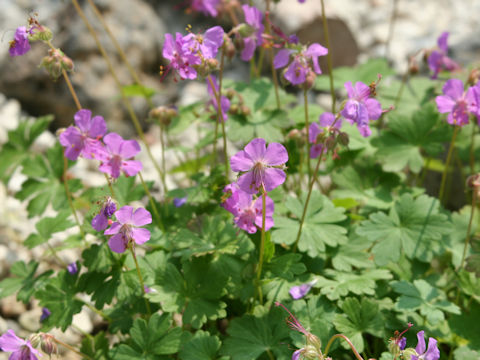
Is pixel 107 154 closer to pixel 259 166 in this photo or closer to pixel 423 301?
pixel 259 166

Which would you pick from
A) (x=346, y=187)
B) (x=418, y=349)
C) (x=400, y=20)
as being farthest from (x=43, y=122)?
(x=400, y=20)

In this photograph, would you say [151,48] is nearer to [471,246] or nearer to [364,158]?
[364,158]

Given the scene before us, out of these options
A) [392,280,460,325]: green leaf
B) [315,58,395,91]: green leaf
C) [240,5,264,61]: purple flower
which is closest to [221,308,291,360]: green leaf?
[392,280,460,325]: green leaf

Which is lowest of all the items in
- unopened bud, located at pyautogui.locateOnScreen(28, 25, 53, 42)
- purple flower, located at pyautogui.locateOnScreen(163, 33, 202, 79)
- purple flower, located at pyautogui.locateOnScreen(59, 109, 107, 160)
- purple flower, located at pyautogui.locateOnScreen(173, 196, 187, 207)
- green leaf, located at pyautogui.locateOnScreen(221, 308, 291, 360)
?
green leaf, located at pyautogui.locateOnScreen(221, 308, 291, 360)

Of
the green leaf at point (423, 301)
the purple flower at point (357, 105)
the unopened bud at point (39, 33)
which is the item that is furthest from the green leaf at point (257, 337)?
the unopened bud at point (39, 33)

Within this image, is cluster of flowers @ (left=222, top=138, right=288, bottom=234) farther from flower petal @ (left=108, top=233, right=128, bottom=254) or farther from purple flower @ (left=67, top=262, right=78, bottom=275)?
purple flower @ (left=67, top=262, right=78, bottom=275)

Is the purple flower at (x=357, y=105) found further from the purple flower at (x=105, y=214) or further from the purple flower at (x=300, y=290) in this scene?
the purple flower at (x=105, y=214)
